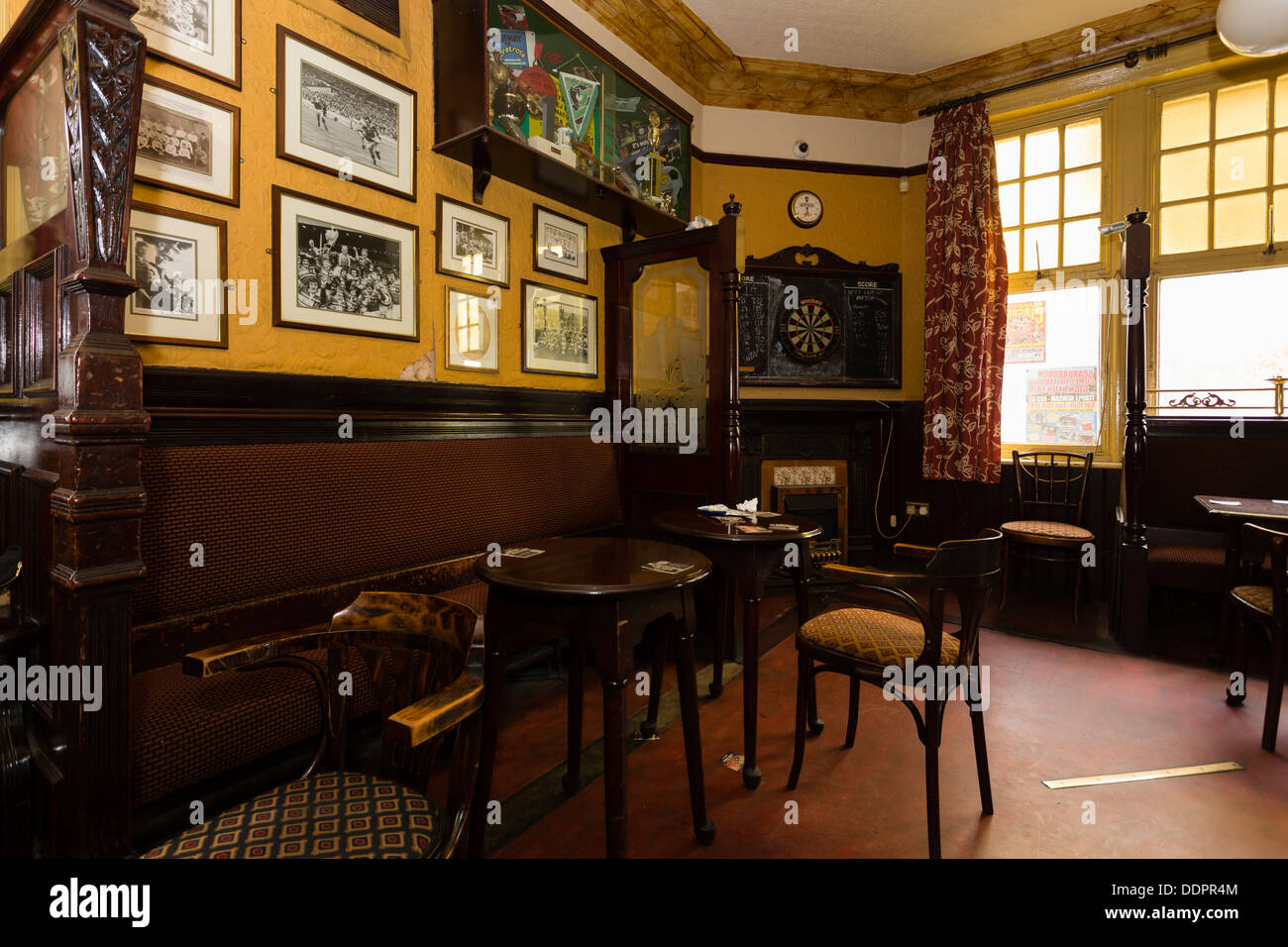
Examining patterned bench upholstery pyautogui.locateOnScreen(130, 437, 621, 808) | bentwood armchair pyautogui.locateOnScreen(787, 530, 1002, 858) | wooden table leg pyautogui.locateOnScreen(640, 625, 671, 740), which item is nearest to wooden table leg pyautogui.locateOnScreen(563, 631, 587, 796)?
wooden table leg pyautogui.locateOnScreen(640, 625, 671, 740)

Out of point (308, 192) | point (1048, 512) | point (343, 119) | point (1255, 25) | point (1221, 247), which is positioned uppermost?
point (1255, 25)

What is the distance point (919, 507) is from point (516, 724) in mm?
3941

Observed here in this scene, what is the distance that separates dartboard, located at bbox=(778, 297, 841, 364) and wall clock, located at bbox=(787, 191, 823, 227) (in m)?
0.69

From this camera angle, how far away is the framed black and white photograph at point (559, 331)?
3340mm

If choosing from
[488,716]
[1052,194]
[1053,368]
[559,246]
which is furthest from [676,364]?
[1052,194]

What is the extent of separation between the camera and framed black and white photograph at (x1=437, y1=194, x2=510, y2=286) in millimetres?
2814

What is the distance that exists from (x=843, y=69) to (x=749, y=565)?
473 cm

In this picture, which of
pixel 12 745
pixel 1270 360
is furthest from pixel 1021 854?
pixel 1270 360

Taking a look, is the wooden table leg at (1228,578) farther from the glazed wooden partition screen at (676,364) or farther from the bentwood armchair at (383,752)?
the bentwood armchair at (383,752)

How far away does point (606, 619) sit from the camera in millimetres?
1560

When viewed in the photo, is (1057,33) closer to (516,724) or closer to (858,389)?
(858,389)

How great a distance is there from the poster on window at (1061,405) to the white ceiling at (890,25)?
2.50 m

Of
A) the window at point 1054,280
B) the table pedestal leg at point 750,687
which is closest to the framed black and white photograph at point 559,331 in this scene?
the table pedestal leg at point 750,687

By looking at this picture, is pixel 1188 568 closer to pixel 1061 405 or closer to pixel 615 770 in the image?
pixel 1061 405
